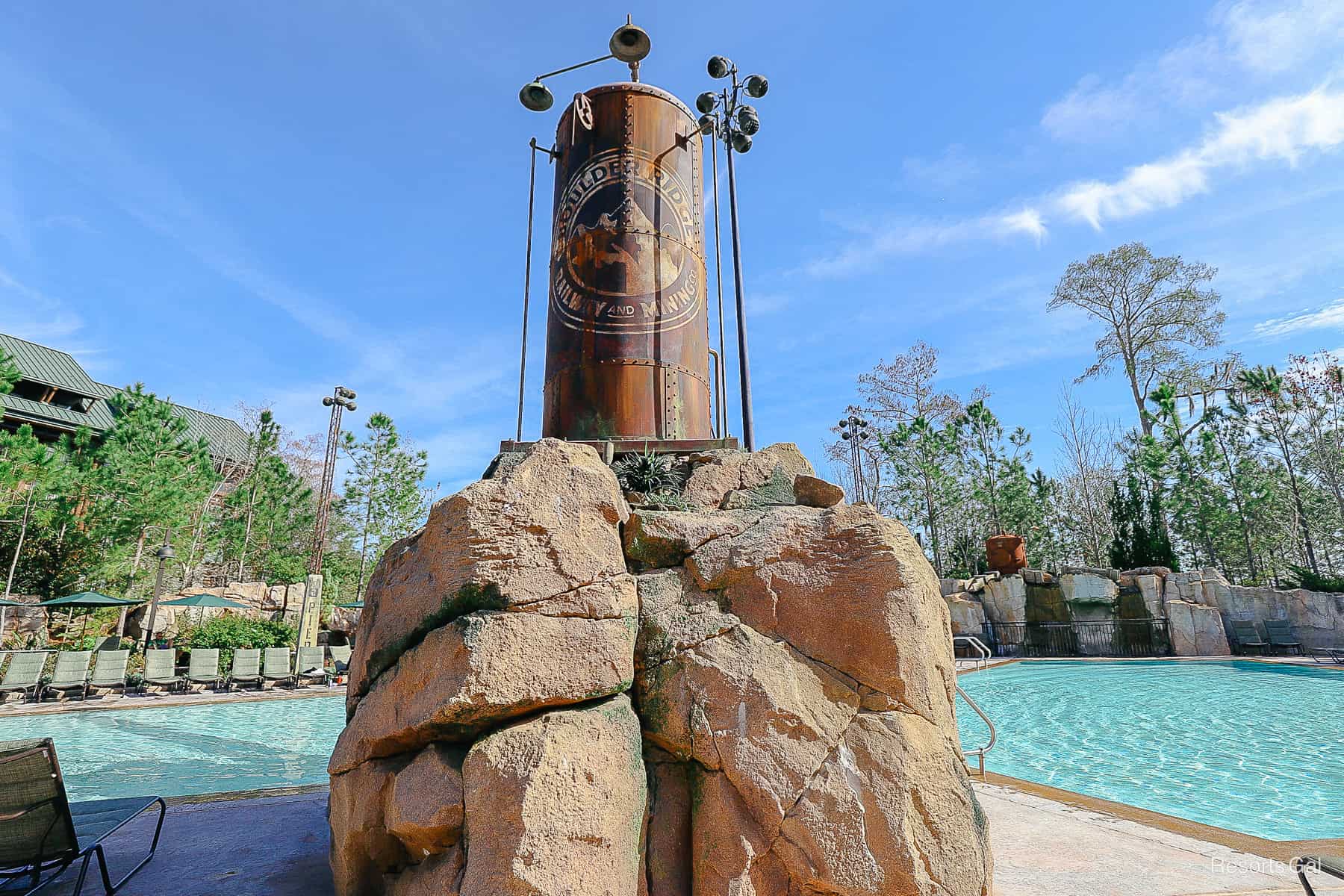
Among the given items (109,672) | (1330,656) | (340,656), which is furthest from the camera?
(1330,656)

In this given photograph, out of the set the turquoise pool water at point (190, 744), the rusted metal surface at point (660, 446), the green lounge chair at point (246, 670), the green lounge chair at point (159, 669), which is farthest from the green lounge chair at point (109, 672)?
the rusted metal surface at point (660, 446)

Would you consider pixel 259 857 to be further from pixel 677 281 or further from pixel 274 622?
pixel 274 622

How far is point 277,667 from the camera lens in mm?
14453

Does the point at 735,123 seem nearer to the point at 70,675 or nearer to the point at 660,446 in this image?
the point at 660,446

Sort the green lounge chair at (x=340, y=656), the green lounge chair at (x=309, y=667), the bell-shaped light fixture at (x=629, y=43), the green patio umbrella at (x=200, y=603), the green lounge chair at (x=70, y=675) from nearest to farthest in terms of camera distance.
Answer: the bell-shaped light fixture at (x=629, y=43), the green lounge chair at (x=70, y=675), the green lounge chair at (x=309, y=667), the green lounge chair at (x=340, y=656), the green patio umbrella at (x=200, y=603)

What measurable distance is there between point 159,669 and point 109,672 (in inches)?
30.4

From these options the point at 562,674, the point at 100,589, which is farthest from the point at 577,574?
the point at 100,589

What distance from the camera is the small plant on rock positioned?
14.7 feet

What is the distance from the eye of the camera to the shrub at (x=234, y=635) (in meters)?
16.4

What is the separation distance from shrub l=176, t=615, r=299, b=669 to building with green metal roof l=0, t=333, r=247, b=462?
44.9 feet

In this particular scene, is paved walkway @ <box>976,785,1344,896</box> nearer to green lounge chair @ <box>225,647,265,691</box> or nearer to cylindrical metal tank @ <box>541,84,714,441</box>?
cylindrical metal tank @ <box>541,84,714,441</box>

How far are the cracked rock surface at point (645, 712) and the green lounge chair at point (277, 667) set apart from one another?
43.6ft

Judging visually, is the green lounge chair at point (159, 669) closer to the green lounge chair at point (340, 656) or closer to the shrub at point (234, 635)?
the shrub at point (234, 635)

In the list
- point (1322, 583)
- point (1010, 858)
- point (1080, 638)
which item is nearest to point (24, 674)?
point (1010, 858)
